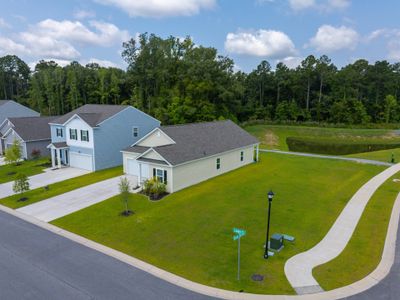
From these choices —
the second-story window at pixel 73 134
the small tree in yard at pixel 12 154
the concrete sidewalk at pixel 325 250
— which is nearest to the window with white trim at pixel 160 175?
Result: the concrete sidewalk at pixel 325 250

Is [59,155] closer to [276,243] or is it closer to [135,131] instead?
[135,131]

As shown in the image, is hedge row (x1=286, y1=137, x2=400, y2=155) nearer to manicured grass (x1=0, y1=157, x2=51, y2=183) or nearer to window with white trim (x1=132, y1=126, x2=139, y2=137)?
window with white trim (x1=132, y1=126, x2=139, y2=137)

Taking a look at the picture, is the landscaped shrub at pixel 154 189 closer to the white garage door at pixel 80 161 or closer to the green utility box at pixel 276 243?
the green utility box at pixel 276 243

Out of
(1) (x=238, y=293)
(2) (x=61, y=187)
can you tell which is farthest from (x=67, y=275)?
(2) (x=61, y=187)

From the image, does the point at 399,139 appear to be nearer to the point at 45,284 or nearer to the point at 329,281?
the point at 329,281

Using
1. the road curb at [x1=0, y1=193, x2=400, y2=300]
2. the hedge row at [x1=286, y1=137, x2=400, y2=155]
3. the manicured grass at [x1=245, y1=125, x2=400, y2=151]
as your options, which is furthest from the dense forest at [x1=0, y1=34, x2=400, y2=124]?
the road curb at [x1=0, y1=193, x2=400, y2=300]

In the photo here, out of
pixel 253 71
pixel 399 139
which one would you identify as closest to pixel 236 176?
pixel 399 139
